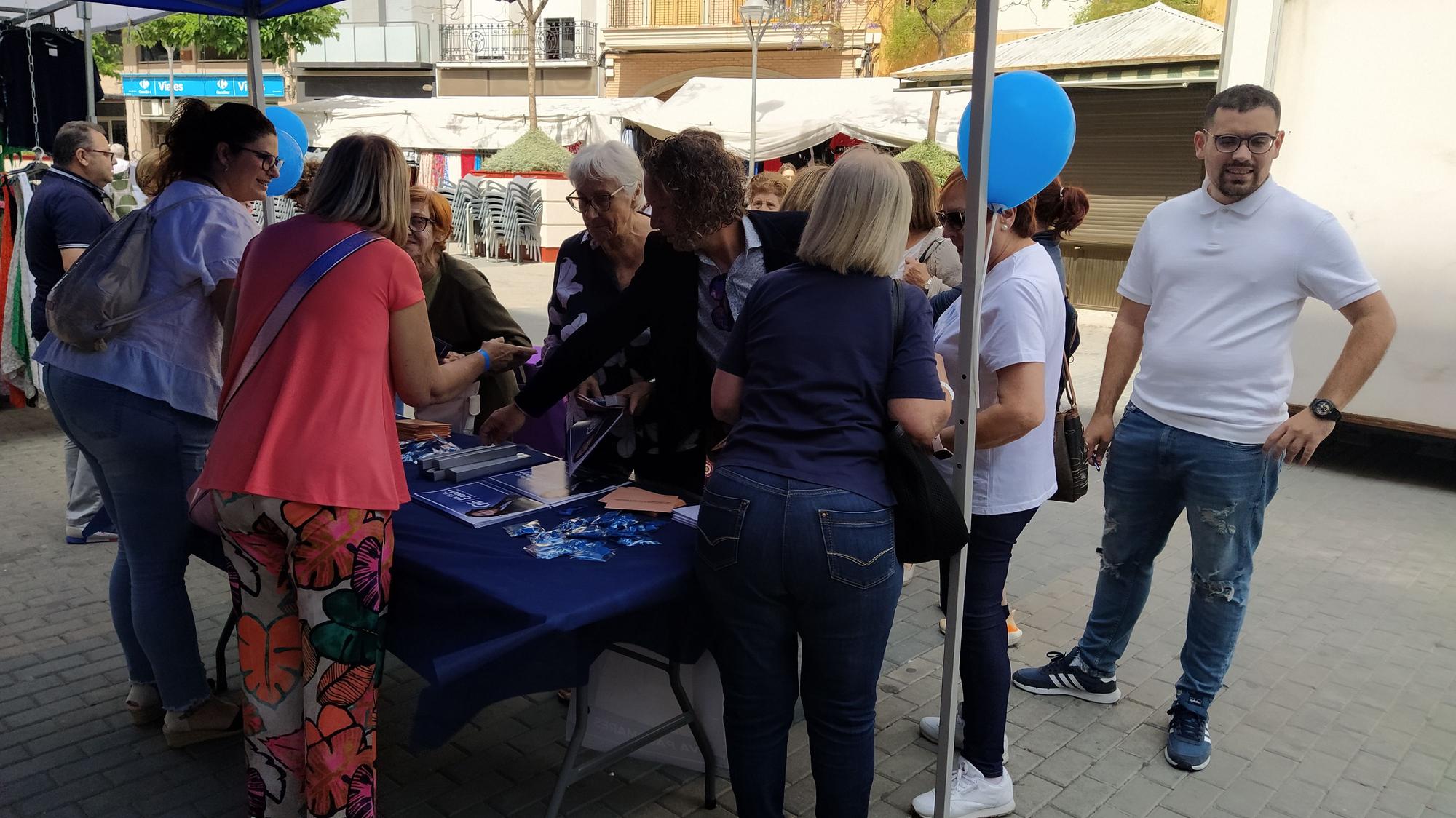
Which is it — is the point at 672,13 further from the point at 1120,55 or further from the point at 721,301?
the point at 721,301

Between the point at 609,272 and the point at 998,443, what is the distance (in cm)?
134

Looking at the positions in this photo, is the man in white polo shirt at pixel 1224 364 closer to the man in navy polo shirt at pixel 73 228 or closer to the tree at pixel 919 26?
the man in navy polo shirt at pixel 73 228

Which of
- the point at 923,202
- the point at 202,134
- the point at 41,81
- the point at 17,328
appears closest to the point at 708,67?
the point at 41,81

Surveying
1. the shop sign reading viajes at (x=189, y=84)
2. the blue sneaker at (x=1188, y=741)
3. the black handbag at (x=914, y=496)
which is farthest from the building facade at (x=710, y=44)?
the black handbag at (x=914, y=496)

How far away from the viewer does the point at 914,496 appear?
2.11m

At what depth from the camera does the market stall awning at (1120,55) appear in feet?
37.8

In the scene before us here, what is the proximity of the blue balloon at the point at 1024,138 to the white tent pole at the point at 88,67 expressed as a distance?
248 inches

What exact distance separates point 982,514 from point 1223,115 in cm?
133

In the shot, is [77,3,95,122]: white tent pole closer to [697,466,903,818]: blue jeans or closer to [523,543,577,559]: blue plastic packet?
[523,543,577,559]: blue plastic packet

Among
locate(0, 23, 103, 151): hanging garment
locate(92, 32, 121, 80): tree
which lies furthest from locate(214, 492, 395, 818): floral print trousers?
locate(92, 32, 121, 80): tree

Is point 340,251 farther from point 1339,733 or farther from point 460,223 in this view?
point 460,223

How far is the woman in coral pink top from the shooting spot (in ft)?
6.89

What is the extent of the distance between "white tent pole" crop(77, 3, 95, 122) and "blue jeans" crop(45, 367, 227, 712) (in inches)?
195

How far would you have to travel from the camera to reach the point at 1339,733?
327 centimetres
